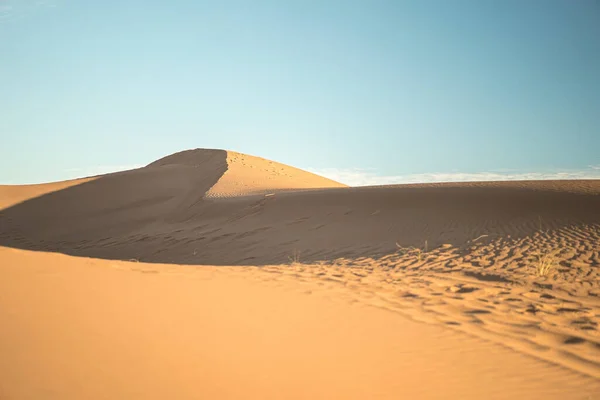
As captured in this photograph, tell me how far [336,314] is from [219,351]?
92.5 inches

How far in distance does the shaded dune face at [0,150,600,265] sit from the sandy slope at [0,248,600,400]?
23.3 feet

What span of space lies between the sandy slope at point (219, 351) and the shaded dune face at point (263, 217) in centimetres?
709

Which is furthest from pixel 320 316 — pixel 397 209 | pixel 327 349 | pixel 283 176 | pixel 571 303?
pixel 283 176

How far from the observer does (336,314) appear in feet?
19.4

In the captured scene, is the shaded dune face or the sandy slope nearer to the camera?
A: the sandy slope

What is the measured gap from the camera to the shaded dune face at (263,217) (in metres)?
14.4

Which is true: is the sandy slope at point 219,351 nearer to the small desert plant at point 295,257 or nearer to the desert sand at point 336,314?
the desert sand at point 336,314

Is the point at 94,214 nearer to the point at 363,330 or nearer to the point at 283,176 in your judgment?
the point at 283,176

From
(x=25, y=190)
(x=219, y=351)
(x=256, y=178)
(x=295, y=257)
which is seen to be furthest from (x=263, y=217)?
(x=25, y=190)

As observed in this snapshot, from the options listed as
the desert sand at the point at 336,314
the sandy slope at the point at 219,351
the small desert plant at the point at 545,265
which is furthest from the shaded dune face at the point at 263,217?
the sandy slope at the point at 219,351

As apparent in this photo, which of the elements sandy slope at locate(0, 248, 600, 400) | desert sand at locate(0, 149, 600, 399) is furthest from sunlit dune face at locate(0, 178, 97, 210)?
→ sandy slope at locate(0, 248, 600, 400)

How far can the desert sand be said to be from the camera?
10.7 ft

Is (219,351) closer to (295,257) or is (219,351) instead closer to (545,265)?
(545,265)

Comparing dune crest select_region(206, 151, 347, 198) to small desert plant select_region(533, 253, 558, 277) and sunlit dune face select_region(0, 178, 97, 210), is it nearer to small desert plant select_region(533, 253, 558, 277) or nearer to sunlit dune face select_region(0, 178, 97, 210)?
sunlit dune face select_region(0, 178, 97, 210)
